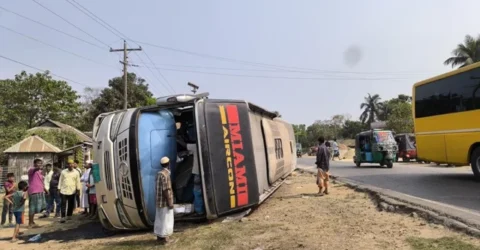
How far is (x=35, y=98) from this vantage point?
40688 millimetres

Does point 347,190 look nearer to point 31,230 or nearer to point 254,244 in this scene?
point 254,244

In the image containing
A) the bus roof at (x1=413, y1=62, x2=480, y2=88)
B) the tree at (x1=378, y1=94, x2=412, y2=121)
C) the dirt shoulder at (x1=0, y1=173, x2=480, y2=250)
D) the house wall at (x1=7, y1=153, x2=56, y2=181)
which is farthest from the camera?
the tree at (x1=378, y1=94, x2=412, y2=121)

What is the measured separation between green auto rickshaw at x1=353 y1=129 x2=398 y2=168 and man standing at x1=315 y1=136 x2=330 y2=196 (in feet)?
34.9

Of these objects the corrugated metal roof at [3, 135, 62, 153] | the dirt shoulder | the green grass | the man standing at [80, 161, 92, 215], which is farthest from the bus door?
the corrugated metal roof at [3, 135, 62, 153]

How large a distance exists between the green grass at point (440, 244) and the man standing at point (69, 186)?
925cm

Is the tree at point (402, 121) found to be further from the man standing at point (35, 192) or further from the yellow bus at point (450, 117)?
the man standing at point (35, 192)

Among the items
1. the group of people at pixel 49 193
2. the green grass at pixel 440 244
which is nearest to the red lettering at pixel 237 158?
the green grass at pixel 440 244

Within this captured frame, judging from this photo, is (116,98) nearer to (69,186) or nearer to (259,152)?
(69,186)

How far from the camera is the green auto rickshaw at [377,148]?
68.6 feet

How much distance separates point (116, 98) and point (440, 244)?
144 ft

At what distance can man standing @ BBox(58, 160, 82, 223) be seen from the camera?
37.4ft

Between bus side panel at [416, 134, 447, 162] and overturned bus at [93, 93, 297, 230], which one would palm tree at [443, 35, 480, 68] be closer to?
bus side panel at [416, 134, 447, 162]

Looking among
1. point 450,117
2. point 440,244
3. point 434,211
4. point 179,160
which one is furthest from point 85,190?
point 450,117

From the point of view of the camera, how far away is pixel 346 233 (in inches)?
244
